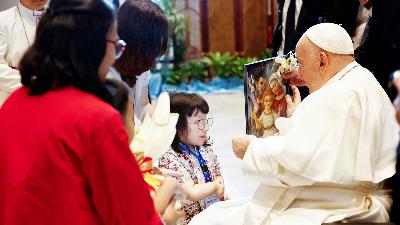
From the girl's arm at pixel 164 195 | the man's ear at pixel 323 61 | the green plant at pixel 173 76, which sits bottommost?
the green plant at pixel 173 76

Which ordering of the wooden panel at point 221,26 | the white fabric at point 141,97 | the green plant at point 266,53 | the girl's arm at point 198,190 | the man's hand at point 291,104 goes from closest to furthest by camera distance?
the girl's arm at point 198,190 < the man's hand at point 291,104 < the white fabric at point 141,97 < the green plant at point 266,53 < the wooden panel at point 221,26

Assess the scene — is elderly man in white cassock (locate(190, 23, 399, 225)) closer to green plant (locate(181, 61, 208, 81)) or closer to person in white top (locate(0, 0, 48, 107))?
person in white top (locate(0, 0, 48, 107))

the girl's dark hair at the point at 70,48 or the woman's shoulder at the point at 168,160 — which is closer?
the girl's dark hair at the point at 70,48

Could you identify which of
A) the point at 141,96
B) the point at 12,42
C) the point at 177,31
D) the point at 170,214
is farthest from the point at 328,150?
the point at 177,31

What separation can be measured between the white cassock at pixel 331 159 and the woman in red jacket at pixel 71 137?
1.08 metres

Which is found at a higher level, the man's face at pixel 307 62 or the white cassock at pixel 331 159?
the man's face at pixel 307 62

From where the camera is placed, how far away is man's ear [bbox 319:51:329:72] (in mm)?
2945

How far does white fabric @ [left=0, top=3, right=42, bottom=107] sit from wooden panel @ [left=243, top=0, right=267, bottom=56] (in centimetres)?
878

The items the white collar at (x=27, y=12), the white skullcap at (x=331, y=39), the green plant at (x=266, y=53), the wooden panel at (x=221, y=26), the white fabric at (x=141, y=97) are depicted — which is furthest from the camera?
the wooden panel at (x=221, y=26)

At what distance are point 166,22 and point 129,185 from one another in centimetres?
174

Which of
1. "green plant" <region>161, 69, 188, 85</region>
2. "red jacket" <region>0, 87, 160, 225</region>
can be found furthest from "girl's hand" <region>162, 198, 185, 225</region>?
"green plant" <region>161, 69, 188, 85</region>

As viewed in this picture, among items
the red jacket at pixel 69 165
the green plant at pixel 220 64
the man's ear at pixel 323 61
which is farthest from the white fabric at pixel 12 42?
the green plant at pixel 220 64

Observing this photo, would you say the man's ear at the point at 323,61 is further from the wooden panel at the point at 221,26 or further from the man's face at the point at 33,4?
the wooden panel at the point at 221,26

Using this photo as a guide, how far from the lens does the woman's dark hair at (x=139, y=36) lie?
3.31 m
